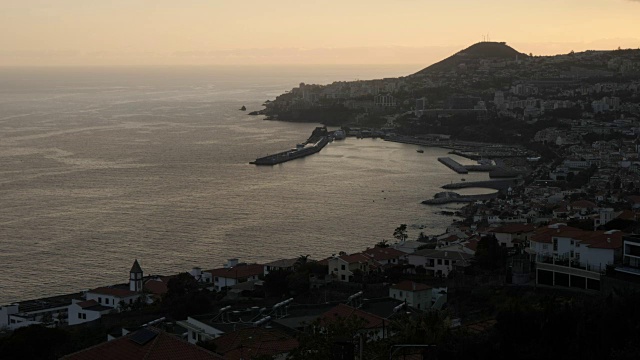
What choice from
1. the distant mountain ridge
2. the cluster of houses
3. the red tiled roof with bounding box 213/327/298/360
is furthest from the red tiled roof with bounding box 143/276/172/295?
the distant mountain ridge

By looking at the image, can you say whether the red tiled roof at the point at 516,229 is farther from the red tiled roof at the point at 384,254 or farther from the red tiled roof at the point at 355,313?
the red tiled roof at the point at 355,313

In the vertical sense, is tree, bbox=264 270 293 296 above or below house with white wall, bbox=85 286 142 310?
above

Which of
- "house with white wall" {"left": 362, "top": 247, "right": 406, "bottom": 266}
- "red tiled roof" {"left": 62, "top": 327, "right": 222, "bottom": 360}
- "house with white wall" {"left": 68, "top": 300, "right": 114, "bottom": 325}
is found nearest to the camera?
"red tiled roof" {"left": 62, "top": 327, "right": 222, "bottom": 360}

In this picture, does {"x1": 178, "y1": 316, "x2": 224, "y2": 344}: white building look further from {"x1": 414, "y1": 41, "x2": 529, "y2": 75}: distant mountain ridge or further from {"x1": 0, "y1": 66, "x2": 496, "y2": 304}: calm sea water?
{"x1": 414, "y1": 41, "x2": 529, "y2": 75}: distant mountain ridge

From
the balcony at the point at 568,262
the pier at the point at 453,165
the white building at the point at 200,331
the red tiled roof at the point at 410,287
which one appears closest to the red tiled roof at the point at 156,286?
the red tiled roof at the point at 410,287

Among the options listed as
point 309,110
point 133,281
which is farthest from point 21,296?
point 309,110

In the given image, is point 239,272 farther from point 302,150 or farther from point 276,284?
point 302,150

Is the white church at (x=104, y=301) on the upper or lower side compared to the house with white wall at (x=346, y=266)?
lower
